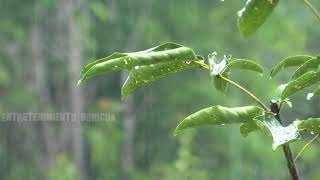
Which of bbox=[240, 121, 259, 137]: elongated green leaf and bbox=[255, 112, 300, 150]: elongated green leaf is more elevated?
bbox=[240, 121, 259, 137]: elongated green leaf

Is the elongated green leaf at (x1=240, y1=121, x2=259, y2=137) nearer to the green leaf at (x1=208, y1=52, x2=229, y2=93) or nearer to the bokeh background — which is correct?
the green leaf at (x1=208, y1=52, x2=229, y2=93)

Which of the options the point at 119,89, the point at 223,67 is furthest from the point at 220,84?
the point at 119,89

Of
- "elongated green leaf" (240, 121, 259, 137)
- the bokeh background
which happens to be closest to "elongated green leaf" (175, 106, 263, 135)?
"elongated green leaf" (240, 121, 259, 137)

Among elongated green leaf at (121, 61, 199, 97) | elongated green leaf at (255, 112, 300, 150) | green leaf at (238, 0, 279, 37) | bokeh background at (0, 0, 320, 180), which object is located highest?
bokeh background at (0, 0, 320, 180)

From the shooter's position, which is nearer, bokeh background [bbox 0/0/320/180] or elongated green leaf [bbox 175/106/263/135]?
elongated green leaf [bbox 175/106/263/135]

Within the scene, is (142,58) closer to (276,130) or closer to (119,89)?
(276,130)

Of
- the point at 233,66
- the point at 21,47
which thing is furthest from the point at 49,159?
the point at 233,66
